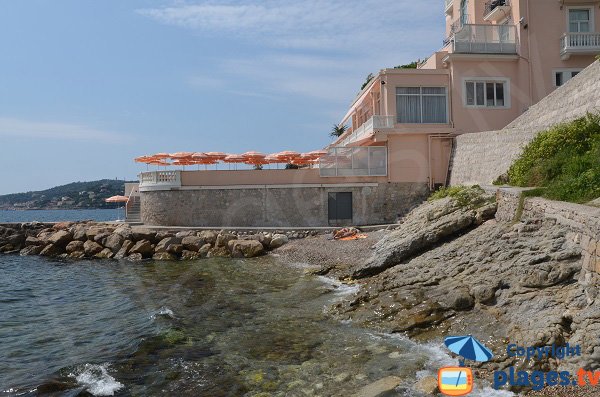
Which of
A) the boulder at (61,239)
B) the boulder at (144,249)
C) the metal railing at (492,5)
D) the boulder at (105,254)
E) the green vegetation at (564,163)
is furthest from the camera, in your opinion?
the boulder at (61,239)

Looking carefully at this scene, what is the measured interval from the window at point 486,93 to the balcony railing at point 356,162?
20.0 ft

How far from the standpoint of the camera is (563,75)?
28.4 m

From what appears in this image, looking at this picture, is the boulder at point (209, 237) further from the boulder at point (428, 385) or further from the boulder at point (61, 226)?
the boulder at point (428, 385)

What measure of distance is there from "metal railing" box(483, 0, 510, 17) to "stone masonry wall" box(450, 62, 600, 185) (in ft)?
31.6

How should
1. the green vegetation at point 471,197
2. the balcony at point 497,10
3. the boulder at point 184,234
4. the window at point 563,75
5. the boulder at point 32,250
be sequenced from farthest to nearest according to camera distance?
the boulder at point 32,250 < the balcony at point 497,10 < the window at point 563,75 < the boulder at point 184,234 < the green vegetation at point 471,197

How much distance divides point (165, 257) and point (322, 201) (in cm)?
973

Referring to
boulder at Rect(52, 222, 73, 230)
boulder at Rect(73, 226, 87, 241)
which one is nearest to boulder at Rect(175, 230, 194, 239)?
boulder at Rect(73, 226, 87, 241)

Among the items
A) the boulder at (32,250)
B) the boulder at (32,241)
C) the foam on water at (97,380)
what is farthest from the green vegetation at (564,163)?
the boulder at (32,241)

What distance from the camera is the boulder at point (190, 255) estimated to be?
2556 centimetres

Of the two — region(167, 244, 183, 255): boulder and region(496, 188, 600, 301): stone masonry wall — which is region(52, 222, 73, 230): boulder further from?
region(496, 188, 600, 301): stone masonry wall

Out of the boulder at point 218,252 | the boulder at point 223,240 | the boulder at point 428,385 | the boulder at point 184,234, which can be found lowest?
the boulder at point 428,385

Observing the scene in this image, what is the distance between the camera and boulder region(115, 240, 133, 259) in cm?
2750

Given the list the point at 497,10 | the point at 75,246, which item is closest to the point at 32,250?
the point at 75,246

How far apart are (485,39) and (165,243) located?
2295 centimetres
